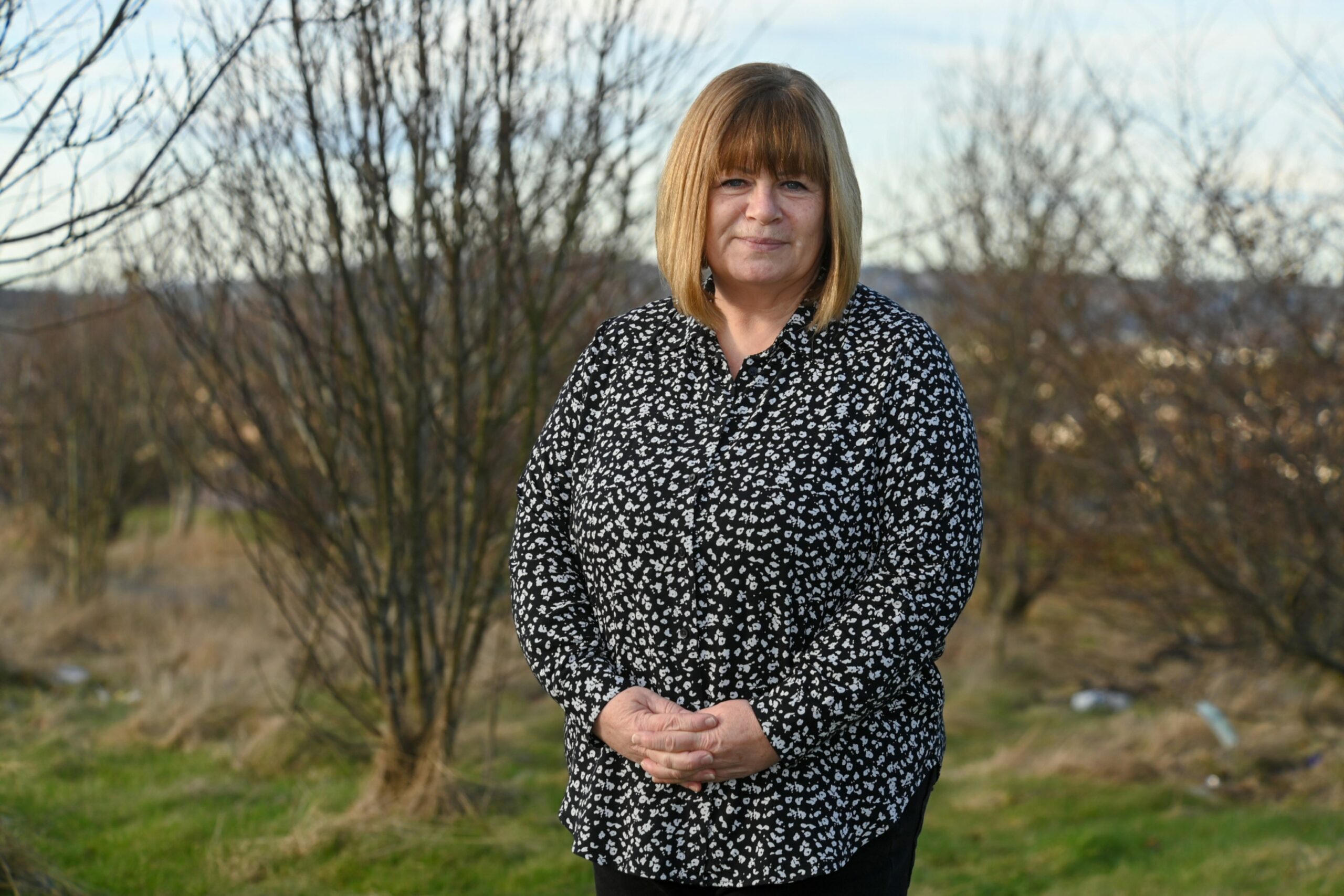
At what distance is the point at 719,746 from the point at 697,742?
0.11 ft

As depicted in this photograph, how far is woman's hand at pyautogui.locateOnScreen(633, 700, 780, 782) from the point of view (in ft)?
6.17

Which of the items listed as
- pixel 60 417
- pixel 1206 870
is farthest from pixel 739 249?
pixel 60 417

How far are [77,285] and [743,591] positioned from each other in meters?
11.9

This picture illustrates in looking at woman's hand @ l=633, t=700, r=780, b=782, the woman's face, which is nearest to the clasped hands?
woman's hand @ l=633, t=700, r=780, b=782

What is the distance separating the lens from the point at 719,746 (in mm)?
1887

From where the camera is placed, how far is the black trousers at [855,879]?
1.95 metres

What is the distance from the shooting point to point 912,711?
2006mm

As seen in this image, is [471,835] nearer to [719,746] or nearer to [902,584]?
[719,746]

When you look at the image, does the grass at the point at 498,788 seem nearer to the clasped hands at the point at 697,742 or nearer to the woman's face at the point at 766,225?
the clasped hands at the point at 697,742

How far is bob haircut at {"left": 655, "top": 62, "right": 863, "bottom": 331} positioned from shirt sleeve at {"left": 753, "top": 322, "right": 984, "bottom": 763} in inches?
9.3

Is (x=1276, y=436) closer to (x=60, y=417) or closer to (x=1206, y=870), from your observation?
(x=1206, y=870)

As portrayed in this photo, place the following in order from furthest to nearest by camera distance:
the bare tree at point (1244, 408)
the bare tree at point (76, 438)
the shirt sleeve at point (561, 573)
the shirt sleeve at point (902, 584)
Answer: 1. the bare tree at point (76, 438)
2. the bare tree at point (1244, 408)
3. the shirt sleeve at point (561, 573)
4. the shirt sleeve at point (902, 584)

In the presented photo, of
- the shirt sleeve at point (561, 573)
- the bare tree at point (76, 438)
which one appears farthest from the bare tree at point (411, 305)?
the bare tree at point (76, 438)

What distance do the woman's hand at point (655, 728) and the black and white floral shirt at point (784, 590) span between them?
0.10 feet
